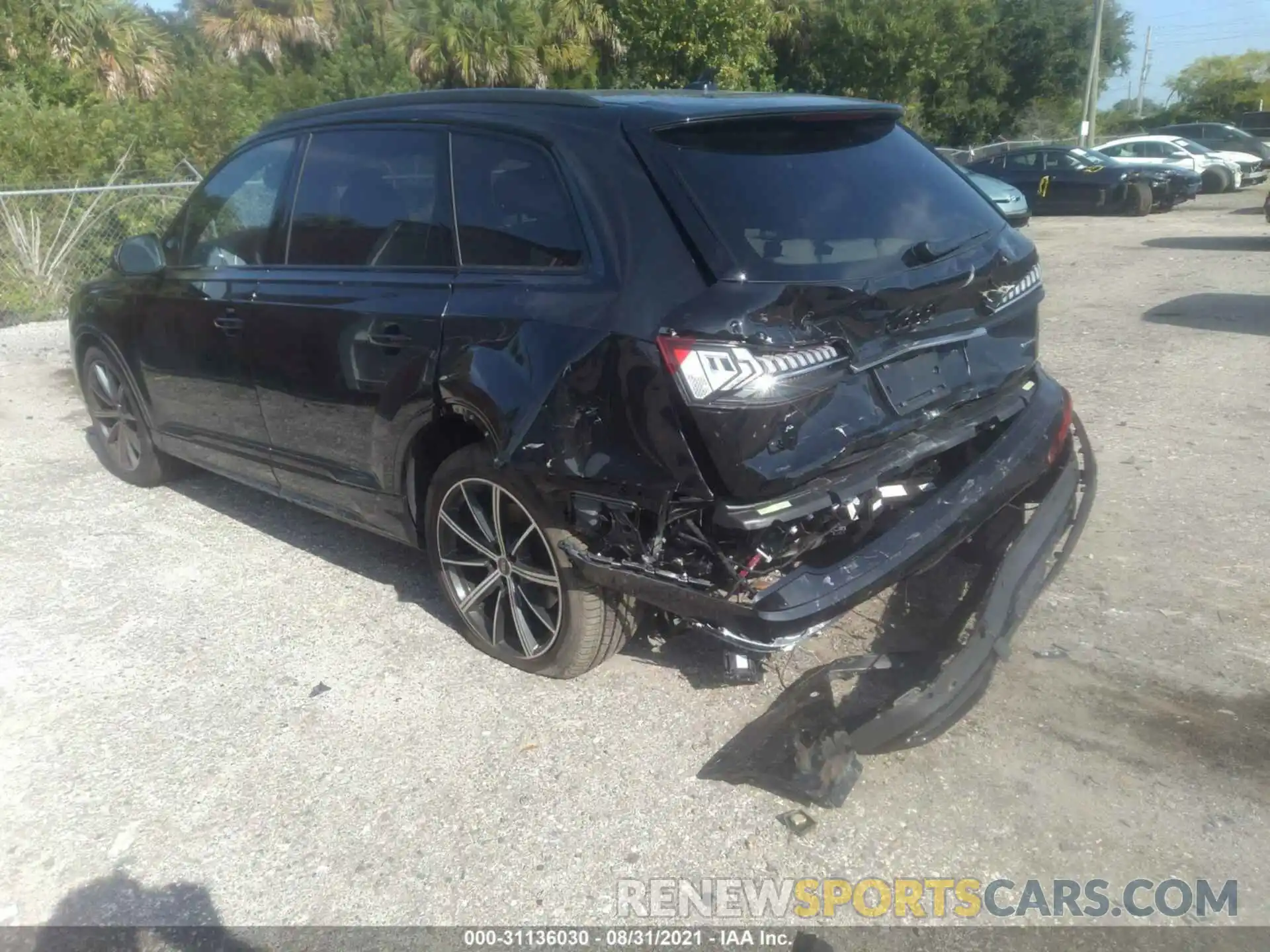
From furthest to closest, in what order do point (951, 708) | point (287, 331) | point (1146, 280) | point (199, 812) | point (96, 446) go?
point (1146, 280) → point (96, 446) → point (287, 331) → point (199, 812) → point (951, 708)

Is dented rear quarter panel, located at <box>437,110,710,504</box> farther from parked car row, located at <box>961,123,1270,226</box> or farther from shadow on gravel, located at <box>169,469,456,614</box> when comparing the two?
parked car row, located at <box>961,123,1270,226</box>

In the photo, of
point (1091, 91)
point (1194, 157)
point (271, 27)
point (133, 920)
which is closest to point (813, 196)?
point (133, 920)

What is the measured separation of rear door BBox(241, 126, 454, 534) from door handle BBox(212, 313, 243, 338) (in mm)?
138

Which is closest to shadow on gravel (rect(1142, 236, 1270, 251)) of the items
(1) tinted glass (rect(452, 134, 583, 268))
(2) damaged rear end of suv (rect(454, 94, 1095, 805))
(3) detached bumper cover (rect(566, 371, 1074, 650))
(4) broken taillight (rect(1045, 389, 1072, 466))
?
(4) broken taillight (rect(1045, 389, 1072, 466))

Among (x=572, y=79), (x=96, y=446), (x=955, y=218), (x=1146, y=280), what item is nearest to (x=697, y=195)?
(x=955, y=218)

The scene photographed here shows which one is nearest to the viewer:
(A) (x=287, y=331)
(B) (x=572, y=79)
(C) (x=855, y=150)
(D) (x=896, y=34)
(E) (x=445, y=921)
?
(E) (x=445, y=921)

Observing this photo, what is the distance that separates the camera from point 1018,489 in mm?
3803

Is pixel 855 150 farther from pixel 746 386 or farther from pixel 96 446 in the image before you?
pixel 96 446

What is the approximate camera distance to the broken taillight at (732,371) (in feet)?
9.94

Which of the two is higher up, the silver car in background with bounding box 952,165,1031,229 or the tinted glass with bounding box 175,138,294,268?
the tinted glass with bounding box 175,138,294,268

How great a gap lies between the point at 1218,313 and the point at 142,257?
341 inches

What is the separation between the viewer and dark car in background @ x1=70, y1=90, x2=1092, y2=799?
10.3 ft

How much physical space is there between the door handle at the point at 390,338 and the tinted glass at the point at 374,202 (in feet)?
0.79

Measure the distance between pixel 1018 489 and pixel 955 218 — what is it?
0.95 metres
